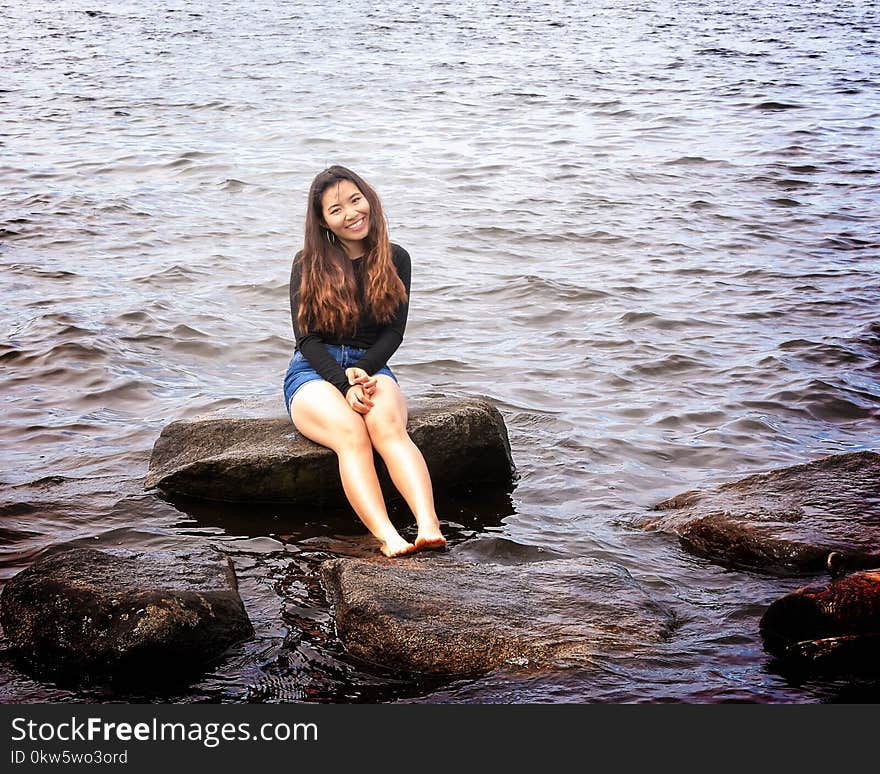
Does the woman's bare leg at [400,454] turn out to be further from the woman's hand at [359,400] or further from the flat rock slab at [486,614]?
the flat rock slab at [486,614]

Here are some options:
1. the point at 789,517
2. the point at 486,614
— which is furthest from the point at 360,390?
the point at 789,517

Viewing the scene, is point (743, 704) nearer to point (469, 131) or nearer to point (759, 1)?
point (469, 131)

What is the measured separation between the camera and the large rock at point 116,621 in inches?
153

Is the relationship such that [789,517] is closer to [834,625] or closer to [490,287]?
[834,625]

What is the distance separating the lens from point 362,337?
571 cm

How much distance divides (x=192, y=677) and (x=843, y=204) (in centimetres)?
1036

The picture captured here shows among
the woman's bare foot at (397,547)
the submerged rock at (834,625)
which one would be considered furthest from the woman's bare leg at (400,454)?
the submerged rock at (834,625)

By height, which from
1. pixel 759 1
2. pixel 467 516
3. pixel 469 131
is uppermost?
pixel 759 1

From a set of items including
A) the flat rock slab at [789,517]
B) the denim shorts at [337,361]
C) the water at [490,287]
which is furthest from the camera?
the denim shorts at [337,361]

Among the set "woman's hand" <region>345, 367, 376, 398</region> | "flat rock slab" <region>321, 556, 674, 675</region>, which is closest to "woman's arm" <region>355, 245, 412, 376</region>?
"woman's hand" <region>345, 367, 376, 398</region>

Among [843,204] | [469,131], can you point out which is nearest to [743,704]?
[843,204]

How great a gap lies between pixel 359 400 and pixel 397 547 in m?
0.78

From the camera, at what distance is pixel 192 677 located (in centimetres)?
396

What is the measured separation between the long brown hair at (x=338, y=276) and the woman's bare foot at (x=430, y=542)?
123 cm
